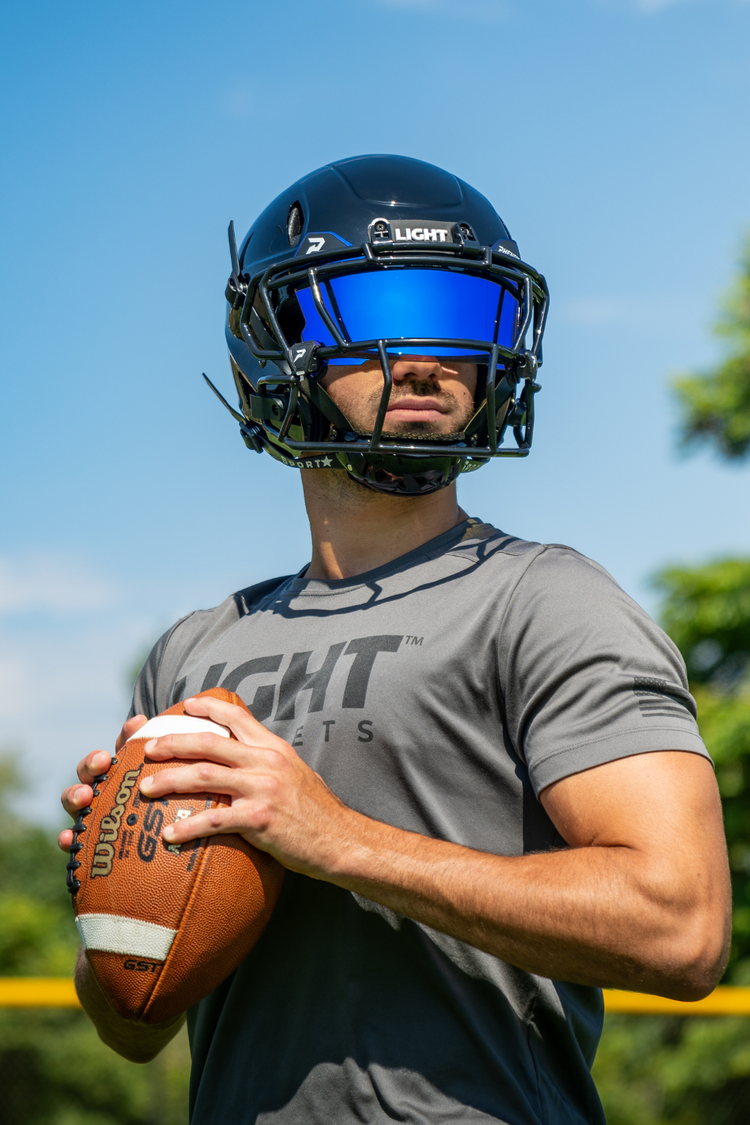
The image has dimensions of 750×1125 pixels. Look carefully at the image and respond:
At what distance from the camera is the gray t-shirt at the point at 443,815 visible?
1.83 metres

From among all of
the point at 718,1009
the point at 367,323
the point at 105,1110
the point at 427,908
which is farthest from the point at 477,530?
the point at 105,1110

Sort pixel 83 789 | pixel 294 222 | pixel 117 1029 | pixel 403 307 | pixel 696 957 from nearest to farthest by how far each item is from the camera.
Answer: pixel 696 957 → pixel 83 789 → pixel 117 1029 → pixel 403 307 → pixel 294 222

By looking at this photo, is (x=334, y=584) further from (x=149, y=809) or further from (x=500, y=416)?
(x=149, y=809)

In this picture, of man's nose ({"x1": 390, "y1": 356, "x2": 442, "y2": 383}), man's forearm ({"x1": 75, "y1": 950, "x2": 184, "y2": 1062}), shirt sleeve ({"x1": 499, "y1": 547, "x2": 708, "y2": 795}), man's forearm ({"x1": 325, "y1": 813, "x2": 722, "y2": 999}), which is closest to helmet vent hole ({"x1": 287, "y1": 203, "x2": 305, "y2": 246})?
man's nose ({"x1": 390, "y1": 356, "x2": 442, "y2": 383})

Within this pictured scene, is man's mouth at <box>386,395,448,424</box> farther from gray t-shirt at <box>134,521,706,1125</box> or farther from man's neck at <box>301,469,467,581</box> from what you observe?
gray t-shirt at <box>134,521,706,1125</box>

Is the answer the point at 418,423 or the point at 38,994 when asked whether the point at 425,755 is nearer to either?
the point at 418,423

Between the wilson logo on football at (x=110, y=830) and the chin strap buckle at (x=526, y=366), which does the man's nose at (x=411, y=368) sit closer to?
the chin strap buckle at (x=526, y=366)

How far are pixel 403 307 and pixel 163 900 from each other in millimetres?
1344

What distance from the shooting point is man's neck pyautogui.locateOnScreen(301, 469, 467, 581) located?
2.44 m

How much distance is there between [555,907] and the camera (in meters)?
1.67

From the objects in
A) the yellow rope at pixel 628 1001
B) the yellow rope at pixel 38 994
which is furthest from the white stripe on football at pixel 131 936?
the yellow rope at pixel 38 994

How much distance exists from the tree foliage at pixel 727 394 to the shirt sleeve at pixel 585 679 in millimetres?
12564

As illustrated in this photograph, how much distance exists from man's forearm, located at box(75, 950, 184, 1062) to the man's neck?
103cm

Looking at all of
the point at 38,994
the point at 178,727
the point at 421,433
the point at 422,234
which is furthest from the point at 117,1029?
the point at 38,994
